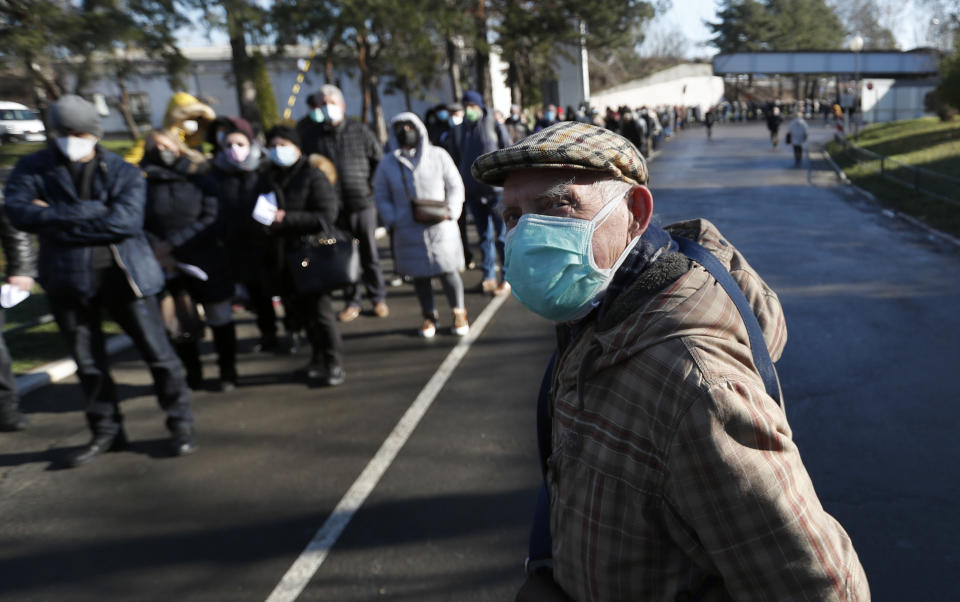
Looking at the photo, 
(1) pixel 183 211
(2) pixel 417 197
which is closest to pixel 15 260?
(1) pixel 183 211

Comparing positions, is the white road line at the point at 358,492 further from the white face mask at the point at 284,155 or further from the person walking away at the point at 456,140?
the person walking away at the point at 456,140

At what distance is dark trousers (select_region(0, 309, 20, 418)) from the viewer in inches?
196

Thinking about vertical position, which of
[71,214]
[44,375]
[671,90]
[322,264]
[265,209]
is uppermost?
[671,90]

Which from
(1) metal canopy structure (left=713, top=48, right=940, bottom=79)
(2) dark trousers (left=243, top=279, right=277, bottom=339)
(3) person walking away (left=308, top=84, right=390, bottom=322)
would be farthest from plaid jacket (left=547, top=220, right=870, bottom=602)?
(1) metal canopy structure (left=713, top=48, right=940, bottom=79)

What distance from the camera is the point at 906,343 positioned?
604 cm

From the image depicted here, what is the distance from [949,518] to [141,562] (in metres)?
3.80

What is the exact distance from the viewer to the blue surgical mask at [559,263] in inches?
60.2

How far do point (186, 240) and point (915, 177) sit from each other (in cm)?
A: 1361

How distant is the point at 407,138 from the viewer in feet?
21.5

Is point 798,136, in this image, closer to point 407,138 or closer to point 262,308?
point 407,138

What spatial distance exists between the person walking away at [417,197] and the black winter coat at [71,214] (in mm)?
2519

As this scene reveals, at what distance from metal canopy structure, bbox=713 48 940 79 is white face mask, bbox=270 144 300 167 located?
206ft

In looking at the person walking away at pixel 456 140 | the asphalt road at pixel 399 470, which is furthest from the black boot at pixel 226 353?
the person walking away at pixel 456 140

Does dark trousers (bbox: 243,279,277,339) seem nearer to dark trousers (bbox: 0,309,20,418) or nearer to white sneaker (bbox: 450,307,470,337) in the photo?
white sneaker (bbox: 450,307,470,337)
